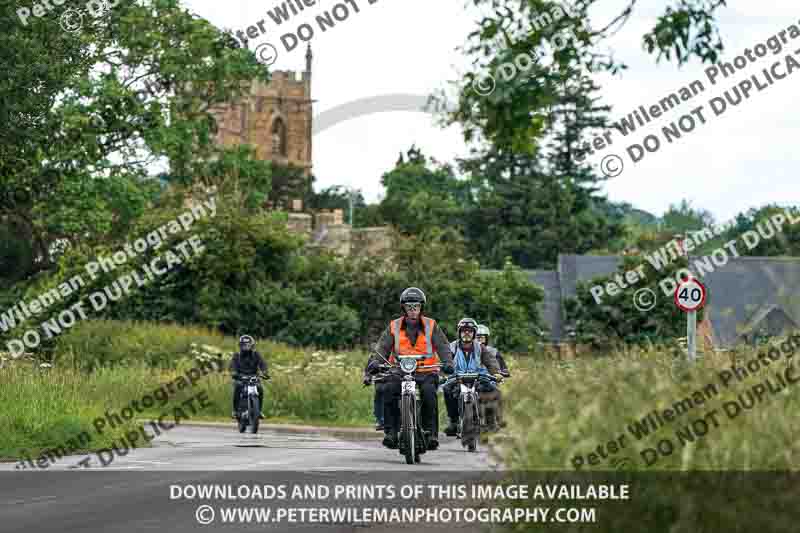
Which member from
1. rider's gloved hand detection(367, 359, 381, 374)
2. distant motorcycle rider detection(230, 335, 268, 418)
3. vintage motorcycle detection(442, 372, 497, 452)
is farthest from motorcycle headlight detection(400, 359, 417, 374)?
distant motorcycle rider detection(230, 335, 268, 418)

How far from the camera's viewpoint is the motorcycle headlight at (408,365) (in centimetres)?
1733

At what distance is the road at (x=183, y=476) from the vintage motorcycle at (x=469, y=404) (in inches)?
12.8

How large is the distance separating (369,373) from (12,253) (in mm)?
35490

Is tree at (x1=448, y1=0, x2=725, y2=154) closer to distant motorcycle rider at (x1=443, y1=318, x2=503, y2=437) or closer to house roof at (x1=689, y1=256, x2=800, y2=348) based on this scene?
distant motorcycle rider at (x1=443, y1=318, x2=503, y2=437)

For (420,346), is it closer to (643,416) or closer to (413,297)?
(413,297)

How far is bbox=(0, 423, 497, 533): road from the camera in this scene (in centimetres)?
1252

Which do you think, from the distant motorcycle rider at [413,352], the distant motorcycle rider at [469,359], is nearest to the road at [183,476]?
the distant motorcycle rider at [413,352]

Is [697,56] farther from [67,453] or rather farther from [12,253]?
[12,253]

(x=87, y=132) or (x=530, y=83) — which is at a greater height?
(x=87, y=132)

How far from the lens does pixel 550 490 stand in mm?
8906

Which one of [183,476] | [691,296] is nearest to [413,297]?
[183,476]

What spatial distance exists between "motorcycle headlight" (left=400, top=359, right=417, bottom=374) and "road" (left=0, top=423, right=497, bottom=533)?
1.14m

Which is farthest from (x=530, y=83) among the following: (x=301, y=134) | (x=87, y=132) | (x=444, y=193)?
(x=301, y=134)

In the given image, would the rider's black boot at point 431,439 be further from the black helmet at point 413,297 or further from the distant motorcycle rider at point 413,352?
the black helmet at point 413,297
